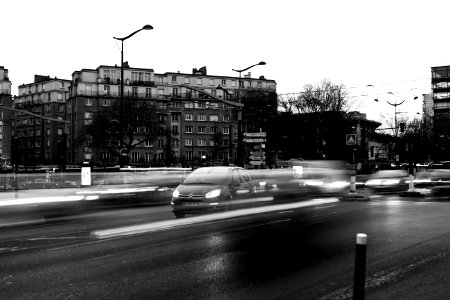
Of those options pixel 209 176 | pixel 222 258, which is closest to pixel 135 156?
pixel 209 176

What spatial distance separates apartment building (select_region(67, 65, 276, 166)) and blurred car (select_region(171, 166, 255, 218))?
8562 centimetres

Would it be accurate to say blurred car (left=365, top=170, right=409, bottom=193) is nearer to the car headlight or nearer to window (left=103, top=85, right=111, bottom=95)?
the car headlight

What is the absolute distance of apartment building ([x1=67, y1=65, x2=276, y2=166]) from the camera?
10781 cm

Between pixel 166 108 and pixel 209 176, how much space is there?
325 feet

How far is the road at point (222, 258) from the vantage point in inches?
257

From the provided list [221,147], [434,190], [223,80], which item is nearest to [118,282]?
[434,190]

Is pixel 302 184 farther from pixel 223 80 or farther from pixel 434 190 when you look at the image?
pixel 223 80

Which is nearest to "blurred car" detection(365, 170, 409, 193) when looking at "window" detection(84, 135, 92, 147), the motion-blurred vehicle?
the motion-blurred vehicle

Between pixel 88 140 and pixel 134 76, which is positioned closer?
pixel 88 140

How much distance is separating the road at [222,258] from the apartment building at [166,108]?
8892 centimetres

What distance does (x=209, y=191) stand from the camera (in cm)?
1509

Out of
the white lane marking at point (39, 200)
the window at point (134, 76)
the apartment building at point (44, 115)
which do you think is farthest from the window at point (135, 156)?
the white lane marking at point (39, 200)

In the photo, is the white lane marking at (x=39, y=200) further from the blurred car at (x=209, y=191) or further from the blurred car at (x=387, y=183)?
the blurred car at (x=387, y=183)

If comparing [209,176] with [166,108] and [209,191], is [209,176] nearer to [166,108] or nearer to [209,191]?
[209,191]
